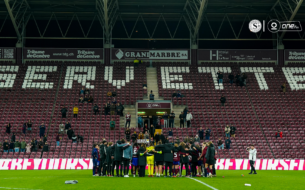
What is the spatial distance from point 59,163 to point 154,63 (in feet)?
77.3

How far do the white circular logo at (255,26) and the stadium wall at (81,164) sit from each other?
990 inches

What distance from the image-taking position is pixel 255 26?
49938mm

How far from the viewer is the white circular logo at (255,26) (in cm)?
4934

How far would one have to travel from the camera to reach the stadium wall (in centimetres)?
2784

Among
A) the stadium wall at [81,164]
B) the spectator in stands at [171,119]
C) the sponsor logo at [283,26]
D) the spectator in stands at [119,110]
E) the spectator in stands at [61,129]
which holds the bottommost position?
the stadium wall at [81,164]

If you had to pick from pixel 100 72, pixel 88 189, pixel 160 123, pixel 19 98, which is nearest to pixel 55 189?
pixel 88 189

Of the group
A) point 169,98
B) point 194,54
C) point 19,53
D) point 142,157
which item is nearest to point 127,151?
point 142,157

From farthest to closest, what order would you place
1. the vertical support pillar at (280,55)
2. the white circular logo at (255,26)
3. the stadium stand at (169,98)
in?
the white circular logo at (255,26), the vertical support pillar at (280,55), the stadium stand at (169,98)

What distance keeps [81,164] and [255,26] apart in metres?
31.5

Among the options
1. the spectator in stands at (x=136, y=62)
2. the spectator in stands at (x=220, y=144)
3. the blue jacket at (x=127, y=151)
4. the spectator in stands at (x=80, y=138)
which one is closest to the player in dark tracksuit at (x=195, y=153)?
the blue jacket at (x=127, y=151)

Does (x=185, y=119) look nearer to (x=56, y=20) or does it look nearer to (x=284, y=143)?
(x=284, y=143)

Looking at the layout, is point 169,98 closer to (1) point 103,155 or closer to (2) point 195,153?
(2) point 195,153

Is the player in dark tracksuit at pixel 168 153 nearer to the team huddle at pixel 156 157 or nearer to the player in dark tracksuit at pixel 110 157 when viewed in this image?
the team huddle at pixel 156 157

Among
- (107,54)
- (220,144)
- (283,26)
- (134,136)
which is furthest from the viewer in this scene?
(107,54)
